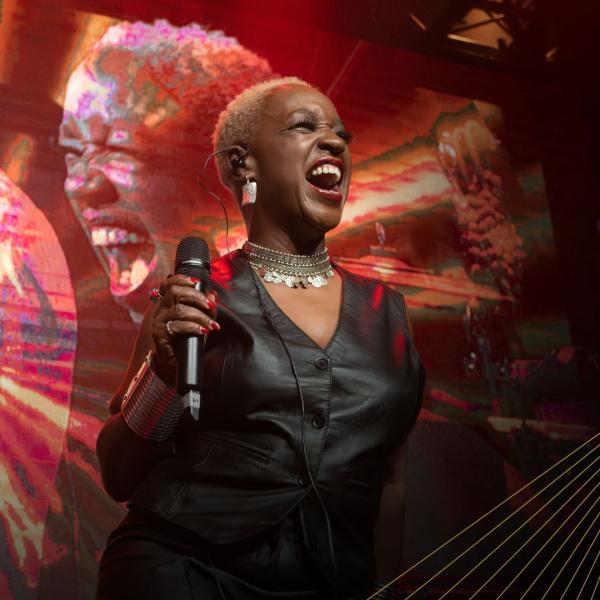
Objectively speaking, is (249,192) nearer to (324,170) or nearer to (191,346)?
(324,170)

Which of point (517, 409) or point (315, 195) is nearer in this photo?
point (315, 195)

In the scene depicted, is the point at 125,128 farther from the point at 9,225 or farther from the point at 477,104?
the point at 477,104

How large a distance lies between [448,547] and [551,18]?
2699 millimetres

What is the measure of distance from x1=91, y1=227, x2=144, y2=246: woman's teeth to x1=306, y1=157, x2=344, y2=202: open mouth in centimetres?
129

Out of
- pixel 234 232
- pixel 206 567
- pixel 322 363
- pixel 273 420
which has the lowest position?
pixel 206 567

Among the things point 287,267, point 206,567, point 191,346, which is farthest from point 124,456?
point 287,267

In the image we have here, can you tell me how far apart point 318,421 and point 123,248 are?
1557 millimetres

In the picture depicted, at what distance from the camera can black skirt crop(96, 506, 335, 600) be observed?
1.32 metres

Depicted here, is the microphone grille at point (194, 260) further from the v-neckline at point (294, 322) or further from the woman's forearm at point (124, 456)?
the woman's forearm at point (124, 456)

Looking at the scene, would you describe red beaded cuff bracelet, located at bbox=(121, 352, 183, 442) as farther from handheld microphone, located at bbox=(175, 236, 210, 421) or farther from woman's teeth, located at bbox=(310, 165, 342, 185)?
woman's teeth, located at bbox=(310, 165, 342, 185)

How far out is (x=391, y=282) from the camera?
3.21m

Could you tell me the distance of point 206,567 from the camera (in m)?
1.34

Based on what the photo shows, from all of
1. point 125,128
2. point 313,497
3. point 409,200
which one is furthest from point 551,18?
point 313,497

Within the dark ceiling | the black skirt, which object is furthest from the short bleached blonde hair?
the dark ceiling
